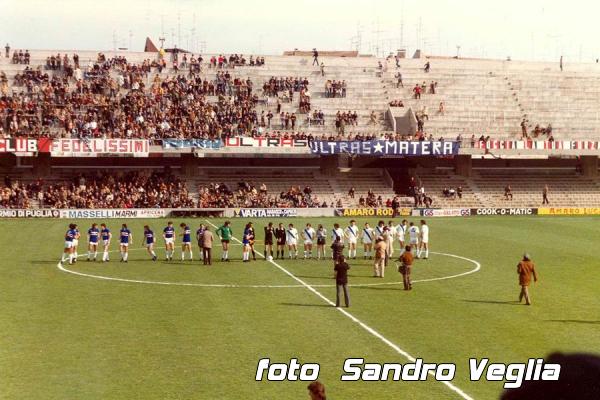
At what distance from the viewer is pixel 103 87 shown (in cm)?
7212

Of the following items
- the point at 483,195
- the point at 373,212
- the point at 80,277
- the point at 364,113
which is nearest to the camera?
the point at 80,277

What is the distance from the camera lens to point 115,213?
59.9 m

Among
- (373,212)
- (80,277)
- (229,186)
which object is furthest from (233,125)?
(80,277)

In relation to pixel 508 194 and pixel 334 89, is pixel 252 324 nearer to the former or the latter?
pixel 508 194

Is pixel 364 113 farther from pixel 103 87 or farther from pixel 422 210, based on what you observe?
pixel 103 87

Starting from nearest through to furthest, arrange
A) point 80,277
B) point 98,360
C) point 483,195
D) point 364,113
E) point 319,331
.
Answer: point 98,360
point 319,331
point 80,277
point 483,195
point 364,113

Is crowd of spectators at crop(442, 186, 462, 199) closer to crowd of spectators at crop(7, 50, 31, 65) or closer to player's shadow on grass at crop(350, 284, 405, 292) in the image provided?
crowd of spectators at crop(7, 50, 31, 65)

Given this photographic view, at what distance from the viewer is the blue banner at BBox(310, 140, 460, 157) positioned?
66688mm

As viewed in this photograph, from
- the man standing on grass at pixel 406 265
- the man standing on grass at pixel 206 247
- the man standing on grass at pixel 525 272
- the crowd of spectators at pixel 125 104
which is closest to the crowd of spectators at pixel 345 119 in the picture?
the crowd of spectators at pixel 125 104

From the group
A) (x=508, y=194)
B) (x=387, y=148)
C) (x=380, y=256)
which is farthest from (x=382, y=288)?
(x=508, y=194)

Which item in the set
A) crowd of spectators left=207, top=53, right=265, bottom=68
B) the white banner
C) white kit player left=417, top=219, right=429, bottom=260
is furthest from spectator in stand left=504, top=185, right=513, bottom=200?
white kit player left=417, top=219, right=429, bottom=260

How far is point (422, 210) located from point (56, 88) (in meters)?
35.4

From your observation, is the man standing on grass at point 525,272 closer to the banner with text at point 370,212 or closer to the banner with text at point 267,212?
the banner with text at point 370,212

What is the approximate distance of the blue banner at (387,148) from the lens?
6669 cm
